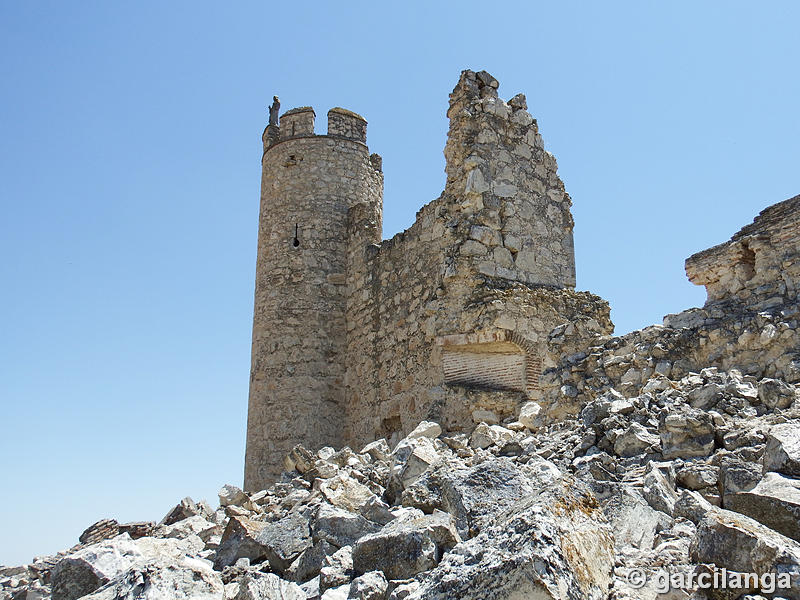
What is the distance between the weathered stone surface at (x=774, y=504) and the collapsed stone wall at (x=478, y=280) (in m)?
4.96

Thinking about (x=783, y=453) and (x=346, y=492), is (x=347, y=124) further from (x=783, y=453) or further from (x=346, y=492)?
(x=783, y=453)

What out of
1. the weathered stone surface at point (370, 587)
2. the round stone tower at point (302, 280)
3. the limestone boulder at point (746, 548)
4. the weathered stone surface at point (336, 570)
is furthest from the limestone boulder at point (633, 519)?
the round stone tower at point (302, 280)

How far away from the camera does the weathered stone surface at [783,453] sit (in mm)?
3344

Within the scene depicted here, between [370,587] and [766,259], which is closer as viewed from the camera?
[370,587]

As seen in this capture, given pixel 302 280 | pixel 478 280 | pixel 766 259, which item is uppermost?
pixel 302 280

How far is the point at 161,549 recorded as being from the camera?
15.1 ft

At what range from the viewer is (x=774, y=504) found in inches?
120

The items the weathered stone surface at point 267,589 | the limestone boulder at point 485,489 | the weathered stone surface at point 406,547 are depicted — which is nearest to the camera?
the weathered stone surface at point 406,547

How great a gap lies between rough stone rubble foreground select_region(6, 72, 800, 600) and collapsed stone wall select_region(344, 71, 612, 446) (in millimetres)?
1587

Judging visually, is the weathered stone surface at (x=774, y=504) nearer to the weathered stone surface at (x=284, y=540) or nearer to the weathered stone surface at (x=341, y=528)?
the weathered stone surface at (x=341, y=528)

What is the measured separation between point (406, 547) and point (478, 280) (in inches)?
220

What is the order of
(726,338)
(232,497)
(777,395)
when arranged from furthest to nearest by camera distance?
(232,497)
(726,338)
(777,395)

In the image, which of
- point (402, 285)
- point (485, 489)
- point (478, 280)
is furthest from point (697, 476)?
point (402, 285)

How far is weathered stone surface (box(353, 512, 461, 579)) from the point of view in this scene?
3.20 meters
